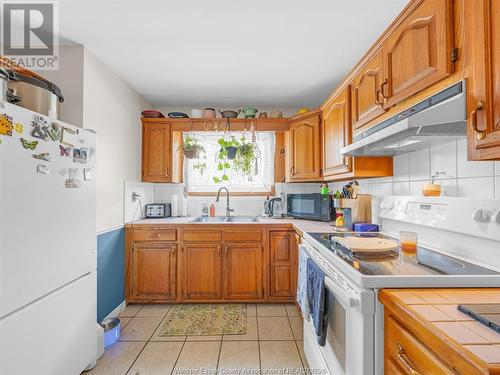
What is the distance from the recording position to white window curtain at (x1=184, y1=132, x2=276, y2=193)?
124 inches

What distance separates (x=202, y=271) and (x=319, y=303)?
148 cm

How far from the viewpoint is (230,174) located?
3150mm

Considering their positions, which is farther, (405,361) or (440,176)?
(440,176)

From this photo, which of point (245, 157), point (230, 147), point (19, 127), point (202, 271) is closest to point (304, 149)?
point (245, 157)

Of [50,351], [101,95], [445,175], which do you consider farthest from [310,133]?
[50,351]

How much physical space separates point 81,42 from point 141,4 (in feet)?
2.33

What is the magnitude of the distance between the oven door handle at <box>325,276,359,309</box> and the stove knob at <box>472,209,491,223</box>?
68 cm

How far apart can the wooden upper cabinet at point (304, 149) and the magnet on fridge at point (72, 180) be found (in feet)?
6.50

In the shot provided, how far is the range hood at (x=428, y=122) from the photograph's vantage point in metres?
0.86

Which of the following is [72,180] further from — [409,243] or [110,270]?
[409,243]

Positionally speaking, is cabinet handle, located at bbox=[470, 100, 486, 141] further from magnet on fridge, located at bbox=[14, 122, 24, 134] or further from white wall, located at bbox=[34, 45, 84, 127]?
white wall, located at bbox=[34, 45, 84, 127]

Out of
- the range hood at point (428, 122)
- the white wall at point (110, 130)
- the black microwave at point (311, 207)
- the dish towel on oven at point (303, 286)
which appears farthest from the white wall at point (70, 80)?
the black microwave at point (311, 207)

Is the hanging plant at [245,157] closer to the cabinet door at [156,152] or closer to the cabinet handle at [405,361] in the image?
the cabinet door at [156,152]

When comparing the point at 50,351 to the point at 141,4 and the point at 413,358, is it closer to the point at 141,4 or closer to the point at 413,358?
the point at 413,358
